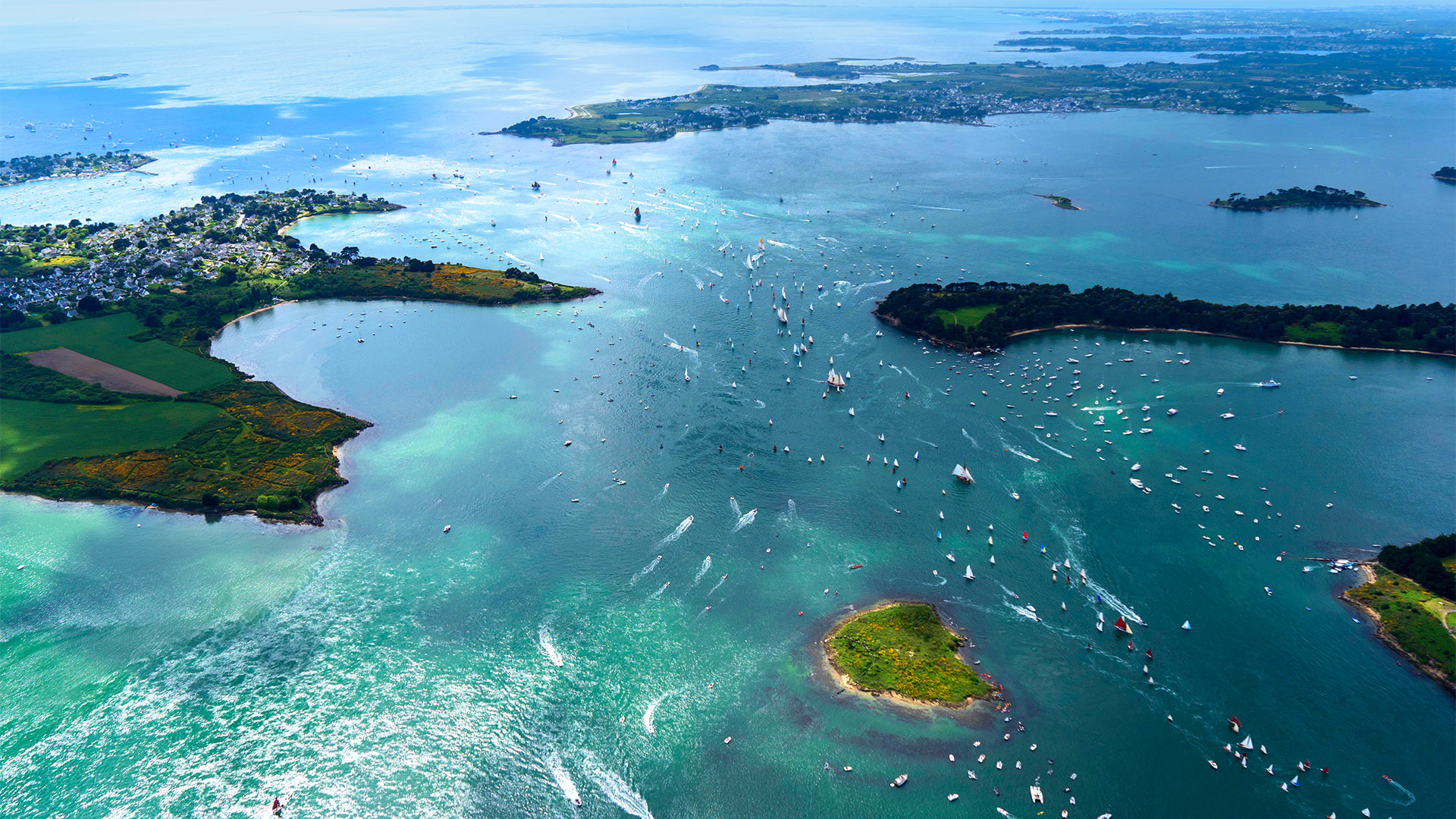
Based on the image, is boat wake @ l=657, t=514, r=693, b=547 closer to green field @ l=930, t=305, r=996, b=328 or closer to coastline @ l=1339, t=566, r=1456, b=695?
green field @ l=930, t=305, r=996, b=328

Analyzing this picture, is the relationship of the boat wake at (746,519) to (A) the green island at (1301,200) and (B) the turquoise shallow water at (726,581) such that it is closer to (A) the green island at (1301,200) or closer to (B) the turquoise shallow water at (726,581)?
(B) the turquoise shallow water at (726,581)

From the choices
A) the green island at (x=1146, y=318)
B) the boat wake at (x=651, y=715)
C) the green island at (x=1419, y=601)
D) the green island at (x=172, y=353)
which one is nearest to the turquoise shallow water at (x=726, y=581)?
the boat wake at (x=651, y=715)

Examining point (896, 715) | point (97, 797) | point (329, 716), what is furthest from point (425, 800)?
point (896, 715)

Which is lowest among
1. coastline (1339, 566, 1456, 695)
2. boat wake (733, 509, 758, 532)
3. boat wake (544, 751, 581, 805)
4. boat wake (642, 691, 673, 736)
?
boat wake (544, 751, 581, 805)

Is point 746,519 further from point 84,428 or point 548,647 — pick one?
point 84,428

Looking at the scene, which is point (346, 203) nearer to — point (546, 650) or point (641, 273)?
point (641, 273)

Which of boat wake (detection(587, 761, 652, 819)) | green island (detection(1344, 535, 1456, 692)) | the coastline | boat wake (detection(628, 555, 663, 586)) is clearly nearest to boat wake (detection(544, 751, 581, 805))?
boat wake (detection(587, 761, 652, 819))
